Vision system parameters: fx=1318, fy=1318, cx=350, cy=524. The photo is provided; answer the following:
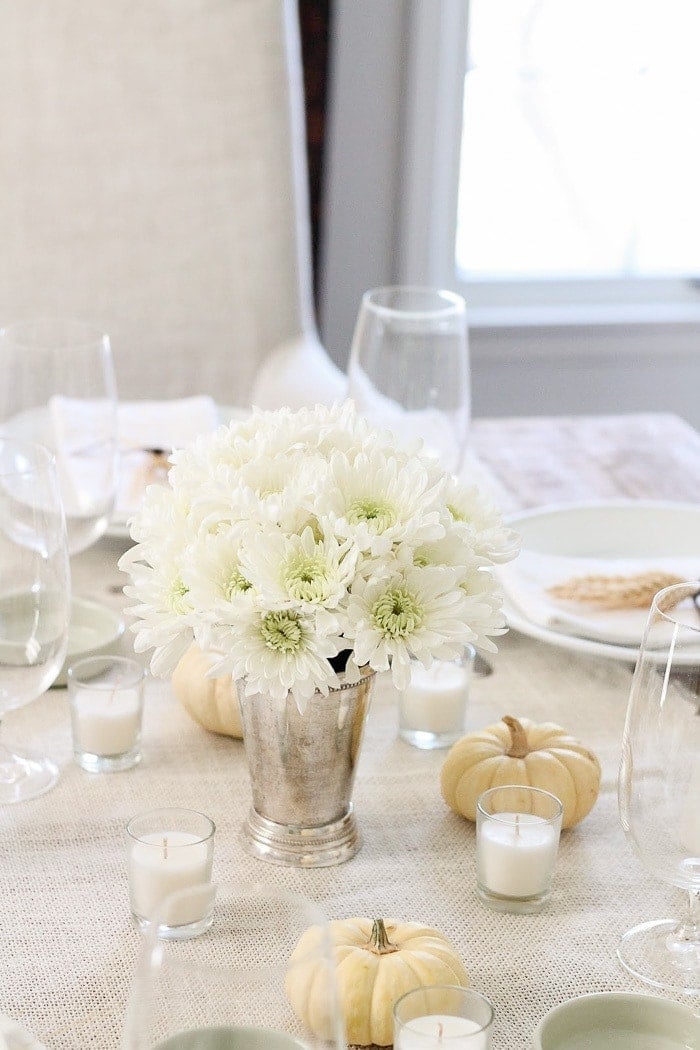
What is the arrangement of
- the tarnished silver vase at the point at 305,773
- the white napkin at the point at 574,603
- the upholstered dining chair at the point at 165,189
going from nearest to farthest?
the tarnished silver vase at the point at 305,773 → the white napkin at the point at 574,603 → the upholstered dining chair at the point at 165,189

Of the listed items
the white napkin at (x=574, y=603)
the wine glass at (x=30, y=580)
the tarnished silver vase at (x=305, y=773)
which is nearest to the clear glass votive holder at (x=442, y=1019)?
the tarnished silver vase at (x=305, y=773)

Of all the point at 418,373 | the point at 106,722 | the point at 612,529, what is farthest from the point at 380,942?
the point at 612,529

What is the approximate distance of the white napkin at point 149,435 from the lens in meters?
1.25

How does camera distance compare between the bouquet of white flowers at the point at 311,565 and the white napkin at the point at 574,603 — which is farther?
the white napkin at the point at 574,603

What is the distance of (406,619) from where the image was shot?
0.73 metres

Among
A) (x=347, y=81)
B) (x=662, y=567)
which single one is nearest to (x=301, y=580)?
(x=662, y=567)

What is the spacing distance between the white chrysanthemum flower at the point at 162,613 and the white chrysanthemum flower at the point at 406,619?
105 mm

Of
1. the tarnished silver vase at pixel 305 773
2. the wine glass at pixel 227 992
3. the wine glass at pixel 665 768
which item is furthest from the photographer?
the tarnished silver vase at pixel 305 773

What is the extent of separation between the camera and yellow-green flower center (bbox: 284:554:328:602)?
0.72m

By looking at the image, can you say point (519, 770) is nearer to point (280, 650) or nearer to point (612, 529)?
point (280, 650)

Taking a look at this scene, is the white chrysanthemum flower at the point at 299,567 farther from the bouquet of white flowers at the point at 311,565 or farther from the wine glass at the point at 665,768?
the wine glass at the point at 665,768

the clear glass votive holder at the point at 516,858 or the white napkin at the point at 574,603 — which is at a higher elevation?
the clear glass votive holder at the point at 516,858

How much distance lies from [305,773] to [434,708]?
0.61 feet

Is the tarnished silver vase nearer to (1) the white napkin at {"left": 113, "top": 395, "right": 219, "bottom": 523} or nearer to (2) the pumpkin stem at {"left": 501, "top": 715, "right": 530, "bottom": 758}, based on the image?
(2) the pumpkin stem at {"left": 501, "top": 715, "right": 530, "bottom": 758}
